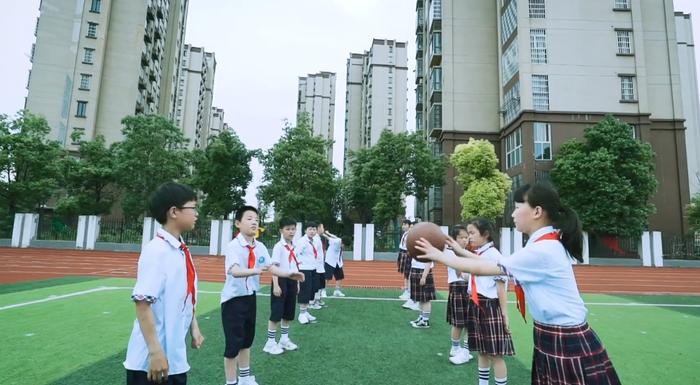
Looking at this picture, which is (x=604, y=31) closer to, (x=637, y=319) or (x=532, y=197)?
(x=637, y=319)

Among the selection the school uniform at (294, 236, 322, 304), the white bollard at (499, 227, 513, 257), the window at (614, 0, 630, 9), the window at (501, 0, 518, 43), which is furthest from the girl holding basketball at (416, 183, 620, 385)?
the window at (614, 0, 630, 9)

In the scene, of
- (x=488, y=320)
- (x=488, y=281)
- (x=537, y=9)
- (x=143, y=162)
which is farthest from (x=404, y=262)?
(x=537, y=9)

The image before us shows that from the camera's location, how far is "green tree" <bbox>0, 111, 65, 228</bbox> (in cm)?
2380

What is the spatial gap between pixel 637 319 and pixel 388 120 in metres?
52.3

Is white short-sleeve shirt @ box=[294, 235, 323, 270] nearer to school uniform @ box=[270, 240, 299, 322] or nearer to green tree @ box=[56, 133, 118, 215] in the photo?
school uniform @ box=[270, 240, 299, 322]

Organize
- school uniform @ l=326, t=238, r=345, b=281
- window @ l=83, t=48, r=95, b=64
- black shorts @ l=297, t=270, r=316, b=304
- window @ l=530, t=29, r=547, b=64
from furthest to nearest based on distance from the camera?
window @ l=83, t=48, r=95, b=64, window @ l=530, t=29, r=547, b=64, school uniform @ l=326, t=238, r=345, b=281, black shorts @ l=297, t=270, r=316, b=304

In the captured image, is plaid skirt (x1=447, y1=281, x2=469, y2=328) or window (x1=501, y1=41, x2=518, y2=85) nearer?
plaid skirt (x1=447, y1=281, x2=469, y2=328)

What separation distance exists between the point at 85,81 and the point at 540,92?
35609mm

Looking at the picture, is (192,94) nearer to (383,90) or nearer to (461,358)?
(383,90)

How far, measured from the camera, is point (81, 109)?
3123 cm

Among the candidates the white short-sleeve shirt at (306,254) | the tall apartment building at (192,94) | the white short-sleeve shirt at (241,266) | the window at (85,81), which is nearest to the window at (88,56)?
the window at (85,81)

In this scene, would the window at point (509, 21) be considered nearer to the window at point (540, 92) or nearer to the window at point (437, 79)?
the window at point (540, 92)

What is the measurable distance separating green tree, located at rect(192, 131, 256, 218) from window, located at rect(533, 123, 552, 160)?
64.2ft

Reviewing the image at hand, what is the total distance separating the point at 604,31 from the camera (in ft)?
84.1
